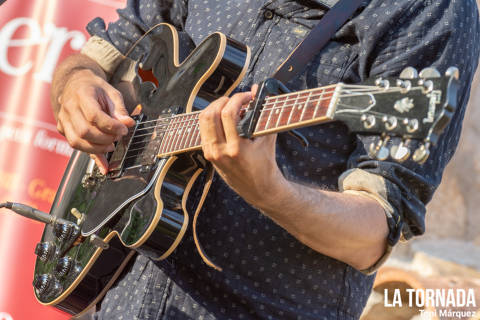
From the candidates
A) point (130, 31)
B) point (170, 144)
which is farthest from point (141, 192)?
point (130, 31)

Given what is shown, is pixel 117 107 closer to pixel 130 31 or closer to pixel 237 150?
pixel 130 31

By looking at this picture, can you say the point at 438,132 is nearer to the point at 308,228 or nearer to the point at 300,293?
the point at 308,228

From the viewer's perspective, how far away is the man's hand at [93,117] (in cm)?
169

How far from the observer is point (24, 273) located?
2877 mm

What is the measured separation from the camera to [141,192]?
154cm

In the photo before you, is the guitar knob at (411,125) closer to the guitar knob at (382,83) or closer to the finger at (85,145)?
the guitar knob at (382,83)

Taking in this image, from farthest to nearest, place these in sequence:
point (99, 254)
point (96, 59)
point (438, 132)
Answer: point (96, 59), point (99, 254), point (438, 132)

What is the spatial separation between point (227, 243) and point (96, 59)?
84 centimetres

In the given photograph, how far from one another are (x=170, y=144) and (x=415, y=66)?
1.97 ft

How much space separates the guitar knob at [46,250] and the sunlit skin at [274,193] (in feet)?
1.17

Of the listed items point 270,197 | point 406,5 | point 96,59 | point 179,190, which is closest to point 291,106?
point 270,197

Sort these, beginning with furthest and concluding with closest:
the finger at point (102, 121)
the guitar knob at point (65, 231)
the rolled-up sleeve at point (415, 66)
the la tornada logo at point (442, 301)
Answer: the la tornada logo at point (442, 301) < the guitar knob at point (65, 231) < the finger at point (102, 121) < the rolled-up sleeve at point (415, 66)

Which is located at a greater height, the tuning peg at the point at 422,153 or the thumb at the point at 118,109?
the tuning peg at the point at 422,153

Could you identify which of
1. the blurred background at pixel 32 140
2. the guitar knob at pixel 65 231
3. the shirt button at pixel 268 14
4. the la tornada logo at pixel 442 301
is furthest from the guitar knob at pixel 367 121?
the blurred background at pixel 32 140
